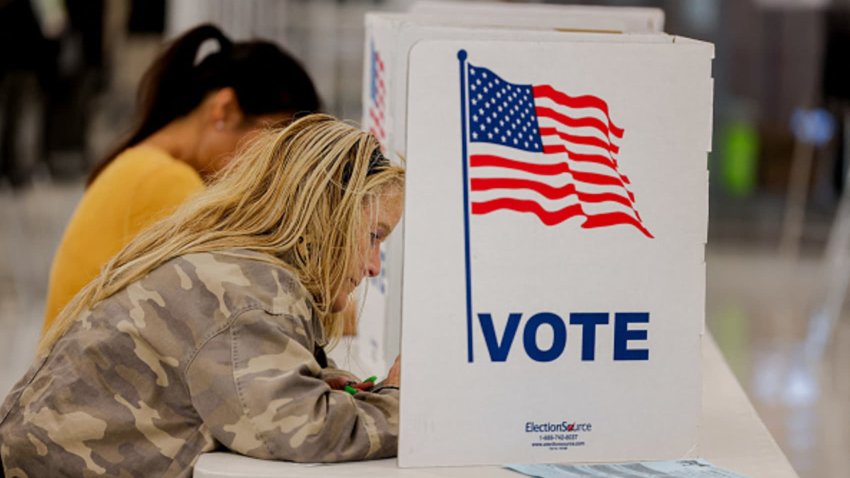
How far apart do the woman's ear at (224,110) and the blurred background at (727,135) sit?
2.81m

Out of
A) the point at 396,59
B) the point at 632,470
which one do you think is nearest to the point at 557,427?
the point at 632,470

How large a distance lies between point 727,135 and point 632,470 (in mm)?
8331

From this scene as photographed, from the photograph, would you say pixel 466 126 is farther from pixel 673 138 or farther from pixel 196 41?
pixel 196 41

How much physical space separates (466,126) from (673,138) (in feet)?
0.94

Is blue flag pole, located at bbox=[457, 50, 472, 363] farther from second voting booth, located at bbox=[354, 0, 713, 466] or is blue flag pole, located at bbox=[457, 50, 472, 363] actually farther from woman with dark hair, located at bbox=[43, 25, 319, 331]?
woman with dark hair, located at bbox=[43, 25, 319, 331]

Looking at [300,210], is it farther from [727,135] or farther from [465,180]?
[727,135]

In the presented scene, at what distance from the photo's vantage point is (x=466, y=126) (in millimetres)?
1922

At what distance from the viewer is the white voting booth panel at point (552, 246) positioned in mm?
1917

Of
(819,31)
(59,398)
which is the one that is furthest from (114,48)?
(59,398)

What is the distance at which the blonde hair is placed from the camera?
203cm

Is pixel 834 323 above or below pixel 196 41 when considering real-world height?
below

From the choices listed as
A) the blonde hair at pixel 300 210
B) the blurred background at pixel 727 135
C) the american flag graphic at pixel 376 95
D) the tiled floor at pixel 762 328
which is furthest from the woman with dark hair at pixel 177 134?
the blurred background at pixel 727 135

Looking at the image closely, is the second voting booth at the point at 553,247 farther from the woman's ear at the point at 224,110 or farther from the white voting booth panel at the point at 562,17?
the woman's ear at the point at 224,110

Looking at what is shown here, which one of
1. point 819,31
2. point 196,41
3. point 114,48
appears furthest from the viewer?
point 114,48
